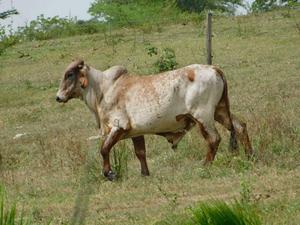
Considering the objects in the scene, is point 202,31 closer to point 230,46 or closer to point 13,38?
point 230,46

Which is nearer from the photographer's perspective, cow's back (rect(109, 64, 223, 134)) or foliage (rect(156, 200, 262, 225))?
foliage (rect(156, 200, 262, 225))

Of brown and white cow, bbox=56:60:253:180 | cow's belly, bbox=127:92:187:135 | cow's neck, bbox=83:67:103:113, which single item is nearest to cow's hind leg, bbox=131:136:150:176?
brown and white cow, bbox=56:60:253:180

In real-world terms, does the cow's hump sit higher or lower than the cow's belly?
higher

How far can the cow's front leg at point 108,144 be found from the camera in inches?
385

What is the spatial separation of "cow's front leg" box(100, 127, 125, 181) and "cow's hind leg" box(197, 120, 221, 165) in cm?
94

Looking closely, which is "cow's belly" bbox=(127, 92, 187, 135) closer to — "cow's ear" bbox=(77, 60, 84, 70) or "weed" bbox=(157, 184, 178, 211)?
"cow's ear" bbox=(77, 60, 84, 70)

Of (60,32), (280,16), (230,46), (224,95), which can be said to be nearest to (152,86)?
(224,95)

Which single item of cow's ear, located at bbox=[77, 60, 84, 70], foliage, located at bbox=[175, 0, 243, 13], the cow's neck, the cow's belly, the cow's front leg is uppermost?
cow's ear, located at bbox=[77, 60, 84, 70]

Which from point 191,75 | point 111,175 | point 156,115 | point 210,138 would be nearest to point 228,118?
point 210,138

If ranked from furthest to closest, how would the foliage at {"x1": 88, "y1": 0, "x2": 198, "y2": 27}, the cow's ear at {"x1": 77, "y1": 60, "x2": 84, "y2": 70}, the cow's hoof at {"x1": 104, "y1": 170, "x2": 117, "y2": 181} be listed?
the foliage at {"x1": 88, "y1": 0, "x2": 198, "y2": 27}, the cow's ear at {"x1": 77, "y1": 60, "x2": 84, "y2": 70}, the cow's hoof at {"x1": 104, "y1": 170, "x2": 117, "y2": 181}

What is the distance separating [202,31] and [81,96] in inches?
578

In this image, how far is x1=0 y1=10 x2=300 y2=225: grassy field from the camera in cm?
800

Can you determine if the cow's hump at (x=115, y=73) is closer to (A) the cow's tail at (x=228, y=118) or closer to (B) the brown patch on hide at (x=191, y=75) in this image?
(B) the brown patch on hide at (x=191, y=75)

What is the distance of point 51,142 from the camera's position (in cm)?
1311
